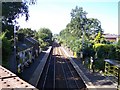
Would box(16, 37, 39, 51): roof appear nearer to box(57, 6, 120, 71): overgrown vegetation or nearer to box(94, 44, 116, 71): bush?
box(57, 6, 120, 71): overgrown vegetation

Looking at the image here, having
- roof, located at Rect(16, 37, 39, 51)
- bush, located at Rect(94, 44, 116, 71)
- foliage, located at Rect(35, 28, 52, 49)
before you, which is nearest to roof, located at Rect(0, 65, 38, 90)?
roof, located at Rect(16, 37, 39, 51)

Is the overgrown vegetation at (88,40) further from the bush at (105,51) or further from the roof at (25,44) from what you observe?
the roof at (25,44)

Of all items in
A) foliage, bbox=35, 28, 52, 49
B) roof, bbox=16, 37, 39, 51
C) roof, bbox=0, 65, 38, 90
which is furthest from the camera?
foliage, bbox=35, 28, 52, 49

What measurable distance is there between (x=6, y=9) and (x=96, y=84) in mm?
13306

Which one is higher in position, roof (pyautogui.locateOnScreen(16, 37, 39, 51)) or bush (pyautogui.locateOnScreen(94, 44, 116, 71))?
roof (pyautogui.locateOnScreen(16, 37, 39, 51))

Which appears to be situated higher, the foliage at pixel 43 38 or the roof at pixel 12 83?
the foliage at pixel 43 38

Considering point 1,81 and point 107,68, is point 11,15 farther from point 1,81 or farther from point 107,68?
point 1,81

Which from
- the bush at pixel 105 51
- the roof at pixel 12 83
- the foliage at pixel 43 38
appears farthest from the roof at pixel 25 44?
the foliage at pixel 43 38

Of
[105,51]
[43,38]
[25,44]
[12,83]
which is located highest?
[43,38]

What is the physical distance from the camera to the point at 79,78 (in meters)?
27.8

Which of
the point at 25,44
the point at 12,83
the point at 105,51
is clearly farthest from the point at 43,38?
the point at 12,83

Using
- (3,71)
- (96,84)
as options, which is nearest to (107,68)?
(96,84)

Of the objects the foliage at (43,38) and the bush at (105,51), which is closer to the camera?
the bush at (105,51)

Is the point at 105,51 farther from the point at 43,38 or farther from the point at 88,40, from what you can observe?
the point at 43,38
